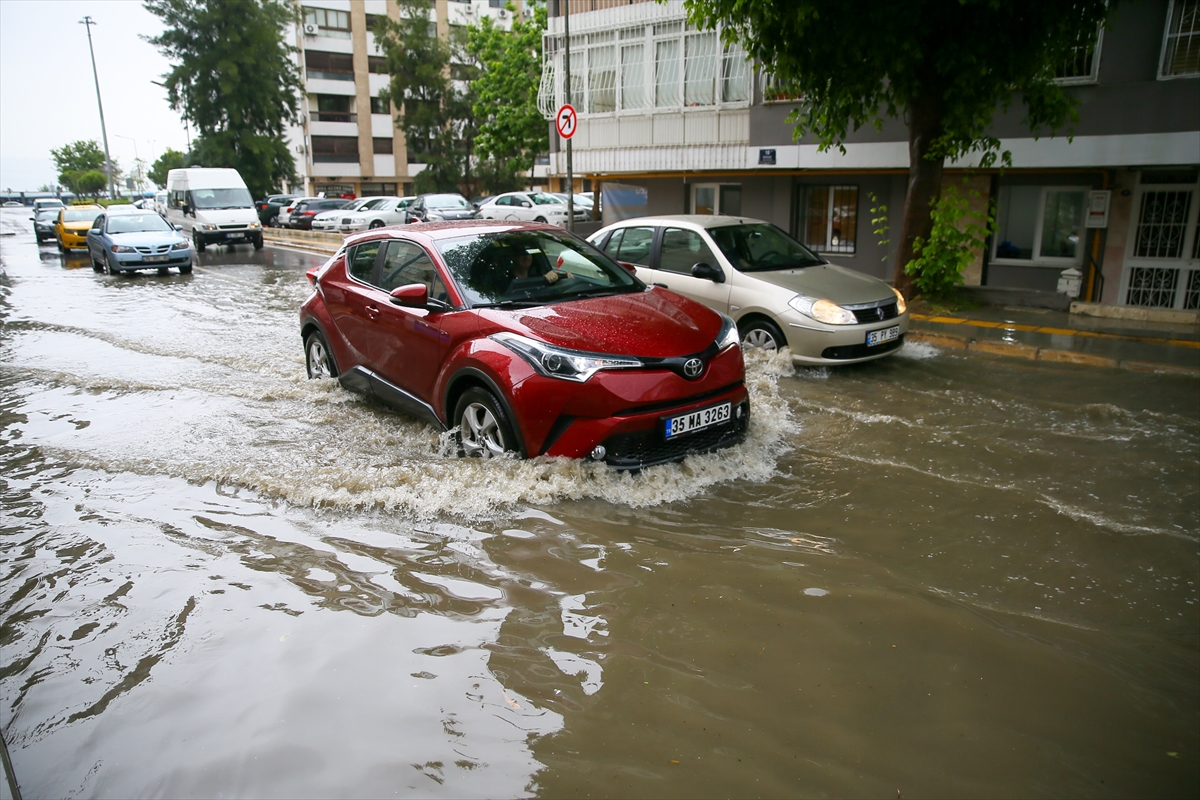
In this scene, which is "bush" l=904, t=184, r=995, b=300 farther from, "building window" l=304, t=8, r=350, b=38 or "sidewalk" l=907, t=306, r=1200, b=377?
"building window" l=304, t=8, r=350, b=38

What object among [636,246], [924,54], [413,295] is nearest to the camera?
[413,295]

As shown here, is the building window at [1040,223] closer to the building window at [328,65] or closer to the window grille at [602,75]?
the window grille at [602,75]

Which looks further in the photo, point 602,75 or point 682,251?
point 602,75

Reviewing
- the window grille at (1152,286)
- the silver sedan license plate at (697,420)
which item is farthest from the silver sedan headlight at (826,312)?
the window grille at (1152,286)

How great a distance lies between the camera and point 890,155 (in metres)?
14.7

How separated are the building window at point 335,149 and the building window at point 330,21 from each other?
24.6ft

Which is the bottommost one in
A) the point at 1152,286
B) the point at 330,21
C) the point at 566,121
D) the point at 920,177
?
the point at 1152,286

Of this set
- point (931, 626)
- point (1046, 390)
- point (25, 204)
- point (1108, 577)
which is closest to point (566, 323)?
point (931, 626)

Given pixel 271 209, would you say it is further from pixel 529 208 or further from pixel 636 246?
pixel 636 246

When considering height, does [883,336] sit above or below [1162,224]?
below

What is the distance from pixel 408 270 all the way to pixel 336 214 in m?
29.3

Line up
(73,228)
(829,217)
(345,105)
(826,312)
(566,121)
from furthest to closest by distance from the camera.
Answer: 1. (345,105)
2. (73,228)
3. (829,217)
4. (566,121)
5. (826,312)

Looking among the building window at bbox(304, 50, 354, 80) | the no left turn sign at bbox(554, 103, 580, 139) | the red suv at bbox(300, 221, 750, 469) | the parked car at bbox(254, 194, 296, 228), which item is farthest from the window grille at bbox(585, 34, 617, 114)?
the building window at bbox(304, 50, 354, 80)

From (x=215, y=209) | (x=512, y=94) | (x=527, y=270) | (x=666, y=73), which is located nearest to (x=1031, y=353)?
(x=527, y=270)
